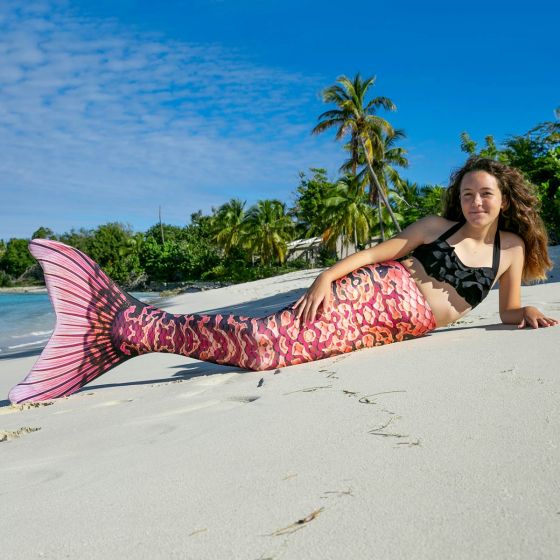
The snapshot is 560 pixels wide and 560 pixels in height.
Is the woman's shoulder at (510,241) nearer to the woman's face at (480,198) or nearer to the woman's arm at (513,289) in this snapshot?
the woman's arm at (513,289)

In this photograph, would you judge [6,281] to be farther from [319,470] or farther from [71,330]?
[319,470]

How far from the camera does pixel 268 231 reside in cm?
3844

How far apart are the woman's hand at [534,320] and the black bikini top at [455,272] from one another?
0.82 ft

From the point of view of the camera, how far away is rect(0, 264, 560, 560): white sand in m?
0.99

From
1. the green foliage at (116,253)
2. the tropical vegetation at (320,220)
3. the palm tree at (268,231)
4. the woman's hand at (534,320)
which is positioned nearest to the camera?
the woman's hand at (534,320)

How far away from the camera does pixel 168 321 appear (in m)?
2.95

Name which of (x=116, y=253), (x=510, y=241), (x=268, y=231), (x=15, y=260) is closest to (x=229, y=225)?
(x=268, y=231)

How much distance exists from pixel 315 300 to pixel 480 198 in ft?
3.61

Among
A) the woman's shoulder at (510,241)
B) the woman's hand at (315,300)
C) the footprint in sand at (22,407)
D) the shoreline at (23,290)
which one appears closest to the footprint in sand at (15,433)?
the footprint in sand at (22,407)

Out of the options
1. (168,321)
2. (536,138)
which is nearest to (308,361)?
(168,321)

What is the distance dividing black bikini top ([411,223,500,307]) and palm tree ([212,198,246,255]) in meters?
37.3

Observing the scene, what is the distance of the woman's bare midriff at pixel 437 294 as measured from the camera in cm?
307

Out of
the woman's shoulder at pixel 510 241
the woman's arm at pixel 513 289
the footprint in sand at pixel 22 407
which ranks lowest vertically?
the footprint in sand at pixel 22 407

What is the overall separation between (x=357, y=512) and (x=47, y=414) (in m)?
2.13
